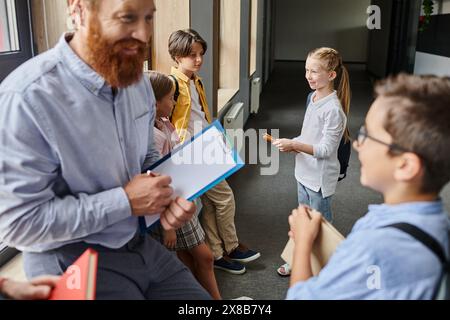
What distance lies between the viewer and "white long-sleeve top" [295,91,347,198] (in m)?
2.26

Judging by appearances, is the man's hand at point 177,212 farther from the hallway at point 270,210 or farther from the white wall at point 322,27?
the white wall at point 322,27

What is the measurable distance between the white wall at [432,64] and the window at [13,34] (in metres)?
5.68

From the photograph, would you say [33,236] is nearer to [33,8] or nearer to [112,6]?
[112,6]

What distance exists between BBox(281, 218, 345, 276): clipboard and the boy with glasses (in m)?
0.11

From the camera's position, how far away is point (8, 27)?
191 centimetres

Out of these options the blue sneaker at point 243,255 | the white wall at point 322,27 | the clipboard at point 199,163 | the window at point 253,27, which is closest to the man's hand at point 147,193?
the clipboard at point 199,163

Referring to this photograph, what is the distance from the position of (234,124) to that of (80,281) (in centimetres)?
312

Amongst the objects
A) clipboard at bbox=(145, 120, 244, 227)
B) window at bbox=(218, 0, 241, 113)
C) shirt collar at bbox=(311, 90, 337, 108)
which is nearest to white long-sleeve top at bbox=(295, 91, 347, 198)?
shirt collar at bbox=(311, 90, 337, 108)

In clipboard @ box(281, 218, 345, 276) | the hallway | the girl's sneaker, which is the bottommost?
the hallway

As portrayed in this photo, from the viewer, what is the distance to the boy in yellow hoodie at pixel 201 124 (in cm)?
227

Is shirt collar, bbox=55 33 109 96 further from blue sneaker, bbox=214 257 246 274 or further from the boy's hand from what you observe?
blue sneaker, bbox=214 257 246 274

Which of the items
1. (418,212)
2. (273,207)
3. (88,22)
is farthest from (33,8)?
(273,207)

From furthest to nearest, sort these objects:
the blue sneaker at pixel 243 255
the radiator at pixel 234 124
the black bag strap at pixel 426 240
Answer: the radiator at pixel 234 124, the blue sneaker at pixel 243 255, the black bag strap at pixel 426 240
